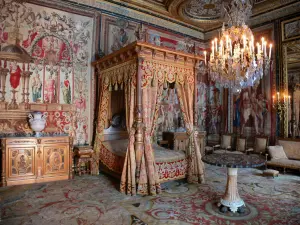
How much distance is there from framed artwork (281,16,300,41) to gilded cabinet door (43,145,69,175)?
7561mm

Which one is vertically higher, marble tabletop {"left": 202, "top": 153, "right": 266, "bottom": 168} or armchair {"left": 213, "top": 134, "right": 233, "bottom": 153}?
marble tabletop {"left": 202, "top": 153, "right": 266, "bottom": 168}

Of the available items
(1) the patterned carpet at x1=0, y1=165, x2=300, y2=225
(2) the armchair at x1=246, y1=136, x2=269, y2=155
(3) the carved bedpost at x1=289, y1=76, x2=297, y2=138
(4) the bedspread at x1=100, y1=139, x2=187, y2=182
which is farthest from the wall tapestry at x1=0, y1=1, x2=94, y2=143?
(3) the carved bedpost at x1=289, y1=76, x2=297, y2=138

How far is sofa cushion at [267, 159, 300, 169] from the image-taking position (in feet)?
21.9

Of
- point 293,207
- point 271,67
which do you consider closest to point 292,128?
point 271,67

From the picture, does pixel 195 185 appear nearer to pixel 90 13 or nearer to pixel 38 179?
pixel 38 179

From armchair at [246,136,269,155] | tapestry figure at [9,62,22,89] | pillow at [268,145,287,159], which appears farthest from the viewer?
armchair at [246,136,269,155]

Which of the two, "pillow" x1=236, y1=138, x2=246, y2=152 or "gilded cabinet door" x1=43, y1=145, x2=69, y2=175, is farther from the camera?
"pillow" x1=236, y1=138, x2=246, y2=152

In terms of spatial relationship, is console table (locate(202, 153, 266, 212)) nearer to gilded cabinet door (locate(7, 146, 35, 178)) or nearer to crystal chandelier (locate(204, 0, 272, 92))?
crystal chandelier (locate(204, 0, 272, 92))

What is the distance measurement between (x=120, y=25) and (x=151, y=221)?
6.18 m

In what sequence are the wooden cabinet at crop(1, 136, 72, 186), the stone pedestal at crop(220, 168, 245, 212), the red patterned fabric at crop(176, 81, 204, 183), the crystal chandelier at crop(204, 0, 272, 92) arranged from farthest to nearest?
the red patterned fabric at crop(176, 81, 204, 183) → the wooden cabinet at crop(1, 136, 72, 186) → the crystal chandelier at crop(204, 0, 272, 92) → the stone pedestal at crop(220, 168, 245, 212)

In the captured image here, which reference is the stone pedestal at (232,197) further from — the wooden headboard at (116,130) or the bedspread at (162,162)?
the wooden headboard at (116,130)

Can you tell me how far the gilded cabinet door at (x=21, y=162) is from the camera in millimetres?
5500

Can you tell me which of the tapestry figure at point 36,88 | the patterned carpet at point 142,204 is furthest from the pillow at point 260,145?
the tapestry figure at point 36,88

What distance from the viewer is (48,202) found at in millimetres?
4492
